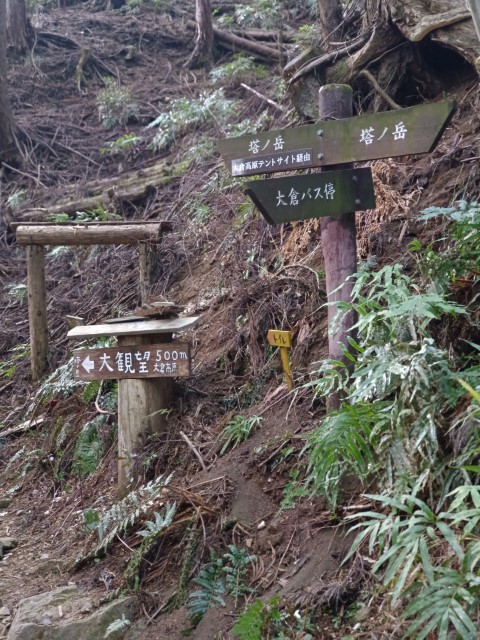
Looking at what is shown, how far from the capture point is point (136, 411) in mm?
5922

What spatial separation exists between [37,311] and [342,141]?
17.3 feet

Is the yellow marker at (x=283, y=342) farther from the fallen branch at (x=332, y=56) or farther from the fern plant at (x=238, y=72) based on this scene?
the fern plant at (x=238, y=72)

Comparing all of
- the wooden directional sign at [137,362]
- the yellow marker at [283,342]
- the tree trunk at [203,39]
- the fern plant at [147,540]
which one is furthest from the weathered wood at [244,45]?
the fern plant at [147,540]

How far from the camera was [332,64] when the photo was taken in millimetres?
7977

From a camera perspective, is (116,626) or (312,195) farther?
(312,195)

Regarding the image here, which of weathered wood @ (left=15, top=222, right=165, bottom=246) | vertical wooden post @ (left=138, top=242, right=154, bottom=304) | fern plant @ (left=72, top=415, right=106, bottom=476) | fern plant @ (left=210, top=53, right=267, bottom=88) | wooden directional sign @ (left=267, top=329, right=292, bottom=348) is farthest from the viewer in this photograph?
fern plant @ (left=210, top=53, right=267, bottom=88)

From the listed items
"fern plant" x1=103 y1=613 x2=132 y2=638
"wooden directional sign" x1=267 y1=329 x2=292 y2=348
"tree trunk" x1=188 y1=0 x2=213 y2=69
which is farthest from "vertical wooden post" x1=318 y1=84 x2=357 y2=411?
"tree trunk" x1=188 y1=0 x2=213 y2=69

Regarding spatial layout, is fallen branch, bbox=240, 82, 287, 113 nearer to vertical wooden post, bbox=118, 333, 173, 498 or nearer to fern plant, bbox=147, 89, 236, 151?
fern plant, bbox=147, 89, 236, 151

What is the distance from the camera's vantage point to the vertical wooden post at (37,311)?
28.4ft

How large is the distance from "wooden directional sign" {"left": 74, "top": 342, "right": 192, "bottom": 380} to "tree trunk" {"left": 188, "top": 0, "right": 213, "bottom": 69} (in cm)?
1099

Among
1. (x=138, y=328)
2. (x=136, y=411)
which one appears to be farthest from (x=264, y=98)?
(x=136, y=411)

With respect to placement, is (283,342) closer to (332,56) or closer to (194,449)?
(194,449)

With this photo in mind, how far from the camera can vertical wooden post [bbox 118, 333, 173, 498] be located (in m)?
5.83

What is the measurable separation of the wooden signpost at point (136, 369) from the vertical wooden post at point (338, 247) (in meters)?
1.42
